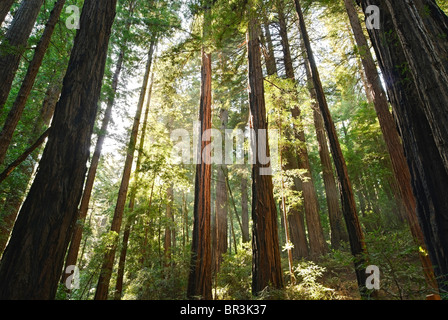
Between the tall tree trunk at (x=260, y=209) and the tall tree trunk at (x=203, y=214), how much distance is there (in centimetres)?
152

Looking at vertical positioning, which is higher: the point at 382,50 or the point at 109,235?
the point at 382,50

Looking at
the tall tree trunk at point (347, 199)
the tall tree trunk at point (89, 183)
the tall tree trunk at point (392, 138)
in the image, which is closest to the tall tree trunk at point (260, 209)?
the tall tree trunk at point (347, 199)

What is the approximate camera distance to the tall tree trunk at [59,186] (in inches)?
63.7

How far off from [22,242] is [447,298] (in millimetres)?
3342

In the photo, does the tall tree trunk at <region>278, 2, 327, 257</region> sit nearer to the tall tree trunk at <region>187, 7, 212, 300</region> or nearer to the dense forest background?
the dense forest background

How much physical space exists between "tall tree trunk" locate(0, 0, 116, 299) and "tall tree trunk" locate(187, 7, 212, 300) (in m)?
4.26

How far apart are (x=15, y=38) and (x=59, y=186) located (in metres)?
6.07

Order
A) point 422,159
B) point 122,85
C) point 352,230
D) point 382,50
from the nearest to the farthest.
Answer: point 422,159
point 382,50
point 352,230
point 122,85

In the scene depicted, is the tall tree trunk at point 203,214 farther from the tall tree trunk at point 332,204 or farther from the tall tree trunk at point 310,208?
the tall tree trunk at point 332,204

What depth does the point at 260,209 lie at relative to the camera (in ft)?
16.6

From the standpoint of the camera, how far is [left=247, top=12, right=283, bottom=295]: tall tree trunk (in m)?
4.53
